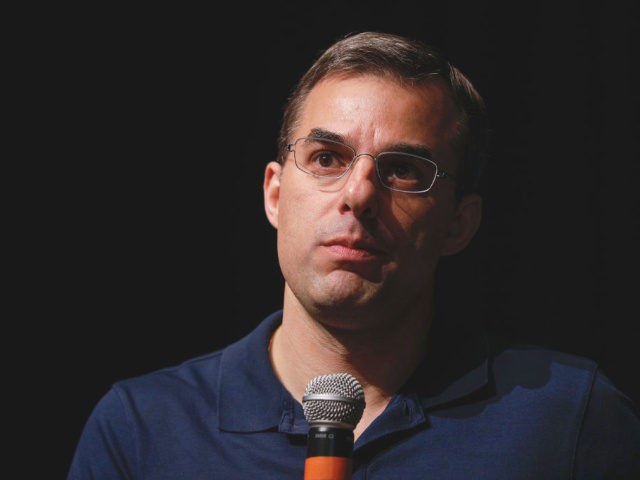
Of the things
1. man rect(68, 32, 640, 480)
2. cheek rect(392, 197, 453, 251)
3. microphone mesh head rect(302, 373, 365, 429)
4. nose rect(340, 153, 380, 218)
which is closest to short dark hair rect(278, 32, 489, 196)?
man rect(68, 32, 640, 480)

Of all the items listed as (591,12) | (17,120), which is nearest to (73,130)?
(17,120)

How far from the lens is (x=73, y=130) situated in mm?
2914

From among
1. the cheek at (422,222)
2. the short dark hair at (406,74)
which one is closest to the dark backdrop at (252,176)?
the short dark hair at (406,74)

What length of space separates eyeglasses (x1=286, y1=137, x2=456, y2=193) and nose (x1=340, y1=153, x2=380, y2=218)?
0.03 metres

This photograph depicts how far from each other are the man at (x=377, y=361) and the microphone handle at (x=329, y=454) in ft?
2.32

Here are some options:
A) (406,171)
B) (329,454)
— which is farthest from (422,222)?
(329,454)

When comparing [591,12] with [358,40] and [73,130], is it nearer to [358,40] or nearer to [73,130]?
[358,40]

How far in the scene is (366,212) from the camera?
2.09 m

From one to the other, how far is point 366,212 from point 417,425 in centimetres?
55

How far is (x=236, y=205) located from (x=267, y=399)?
45.3 inches

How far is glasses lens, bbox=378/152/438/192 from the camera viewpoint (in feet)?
7.11

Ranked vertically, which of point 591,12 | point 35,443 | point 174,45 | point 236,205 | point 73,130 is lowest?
point 35,443

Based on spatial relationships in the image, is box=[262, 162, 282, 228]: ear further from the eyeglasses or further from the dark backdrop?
the dark backdrop

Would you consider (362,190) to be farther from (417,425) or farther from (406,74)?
(417,425)
